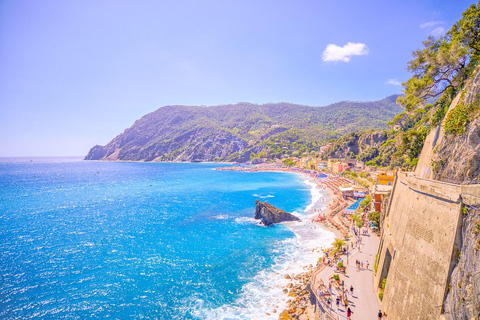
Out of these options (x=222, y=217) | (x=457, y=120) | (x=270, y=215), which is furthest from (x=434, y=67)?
(x=222, y=217)

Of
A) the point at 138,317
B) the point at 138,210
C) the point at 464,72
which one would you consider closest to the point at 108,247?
the point at 138,317

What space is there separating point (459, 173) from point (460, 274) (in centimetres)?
462

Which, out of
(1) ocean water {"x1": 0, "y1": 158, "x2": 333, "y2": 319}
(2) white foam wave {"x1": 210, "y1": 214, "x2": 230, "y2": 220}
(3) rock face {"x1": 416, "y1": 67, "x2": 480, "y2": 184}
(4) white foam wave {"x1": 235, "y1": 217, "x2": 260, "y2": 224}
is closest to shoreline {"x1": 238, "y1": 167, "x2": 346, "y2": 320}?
(1) ocean water {"x1": 0, "y1": 158, "x2": 333, "y2": 319}

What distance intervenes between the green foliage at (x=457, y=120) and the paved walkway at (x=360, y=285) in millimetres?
12208

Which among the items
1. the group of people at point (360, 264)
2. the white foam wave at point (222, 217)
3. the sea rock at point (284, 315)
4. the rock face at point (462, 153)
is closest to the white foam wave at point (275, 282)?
the sea rock at point (284, 315)

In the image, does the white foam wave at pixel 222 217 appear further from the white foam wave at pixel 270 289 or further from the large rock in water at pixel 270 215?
the white foam wave at pixel 270 289

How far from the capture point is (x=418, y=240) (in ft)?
37.4

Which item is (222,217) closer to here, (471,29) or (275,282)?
(275,282)

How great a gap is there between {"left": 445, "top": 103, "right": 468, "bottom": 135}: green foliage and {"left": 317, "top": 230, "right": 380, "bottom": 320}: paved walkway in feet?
40.1

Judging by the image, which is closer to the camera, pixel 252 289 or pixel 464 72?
pixel 464 72

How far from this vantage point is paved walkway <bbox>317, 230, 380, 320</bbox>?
49.1 feet

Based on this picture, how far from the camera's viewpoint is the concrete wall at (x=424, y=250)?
919 centimetres

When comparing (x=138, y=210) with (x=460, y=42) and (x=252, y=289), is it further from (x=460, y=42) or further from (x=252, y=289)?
(x=460, y=42)

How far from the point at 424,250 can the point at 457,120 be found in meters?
6.62
